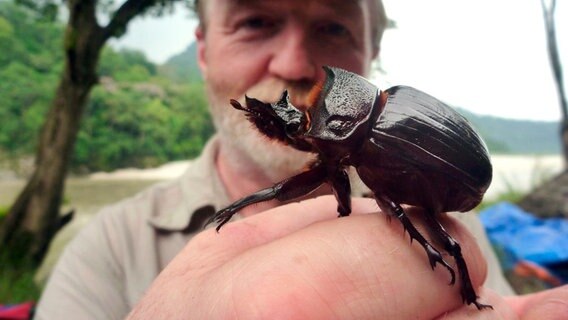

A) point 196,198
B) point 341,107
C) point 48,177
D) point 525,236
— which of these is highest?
point 341,107

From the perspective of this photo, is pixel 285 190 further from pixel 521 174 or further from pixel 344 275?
pixel 521 174

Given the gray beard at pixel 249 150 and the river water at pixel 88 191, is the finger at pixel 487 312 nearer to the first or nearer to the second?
the gray beard at pixel 249 150

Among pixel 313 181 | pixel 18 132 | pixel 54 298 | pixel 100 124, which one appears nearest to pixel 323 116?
pixel 313 181

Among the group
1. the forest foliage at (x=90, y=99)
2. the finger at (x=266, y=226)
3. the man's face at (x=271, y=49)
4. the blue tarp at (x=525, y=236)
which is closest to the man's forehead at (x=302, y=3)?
the man's face at (x=271, y=49)

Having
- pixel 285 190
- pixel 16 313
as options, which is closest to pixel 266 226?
pixel 285 190

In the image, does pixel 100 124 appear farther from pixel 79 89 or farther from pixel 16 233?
pixel 16 233

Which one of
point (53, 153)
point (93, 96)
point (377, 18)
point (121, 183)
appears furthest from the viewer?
point (121, 183)
